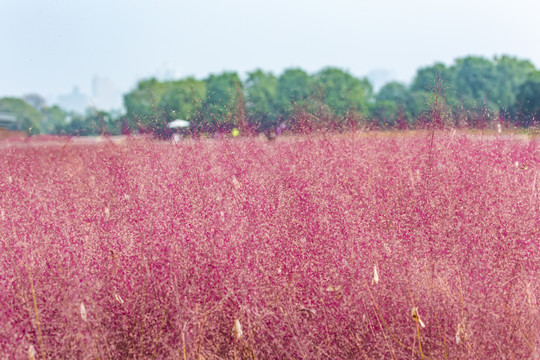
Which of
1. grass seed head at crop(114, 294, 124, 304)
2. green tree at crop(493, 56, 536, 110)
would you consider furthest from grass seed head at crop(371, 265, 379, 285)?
green tree at crop(493, 56, 536, 110)

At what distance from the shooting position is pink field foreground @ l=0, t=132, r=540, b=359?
6.77ft

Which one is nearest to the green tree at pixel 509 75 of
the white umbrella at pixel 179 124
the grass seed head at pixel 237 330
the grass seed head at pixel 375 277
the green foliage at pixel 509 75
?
the green foliage at pixel 509 75

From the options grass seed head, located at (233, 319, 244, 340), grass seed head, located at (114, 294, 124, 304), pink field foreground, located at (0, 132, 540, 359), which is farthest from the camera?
grass seed head, located at (114, 294, 124, 304)

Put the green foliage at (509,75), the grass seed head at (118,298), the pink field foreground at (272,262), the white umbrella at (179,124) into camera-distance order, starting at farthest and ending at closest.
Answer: the green foliage at (509,75) → the white umbrella at (179,124) → the grass seed head at (118,298) → the pink field foreground at (272,262)

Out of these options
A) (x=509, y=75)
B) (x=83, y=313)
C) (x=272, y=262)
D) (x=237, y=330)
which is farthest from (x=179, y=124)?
(x=509, y=75)

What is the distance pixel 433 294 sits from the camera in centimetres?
214

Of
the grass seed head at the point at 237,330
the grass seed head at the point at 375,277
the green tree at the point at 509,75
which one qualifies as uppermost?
the green tree at the point at 509,75

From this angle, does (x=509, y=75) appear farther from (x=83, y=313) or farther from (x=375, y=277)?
(x=83, y=313)

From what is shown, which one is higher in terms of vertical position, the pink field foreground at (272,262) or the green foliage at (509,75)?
the green foliage at (509,75)

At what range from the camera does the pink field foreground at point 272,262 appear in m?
2.06

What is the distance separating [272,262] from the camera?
8.10 feet

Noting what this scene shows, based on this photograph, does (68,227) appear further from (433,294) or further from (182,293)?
(433,294)

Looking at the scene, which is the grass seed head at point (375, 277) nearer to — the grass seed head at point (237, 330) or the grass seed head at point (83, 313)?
the grass seed head at point (237, 330)

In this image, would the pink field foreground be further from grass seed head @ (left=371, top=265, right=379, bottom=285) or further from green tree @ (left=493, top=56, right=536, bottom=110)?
green tree @ (left=493, top=56, right=536, bottom=110)
